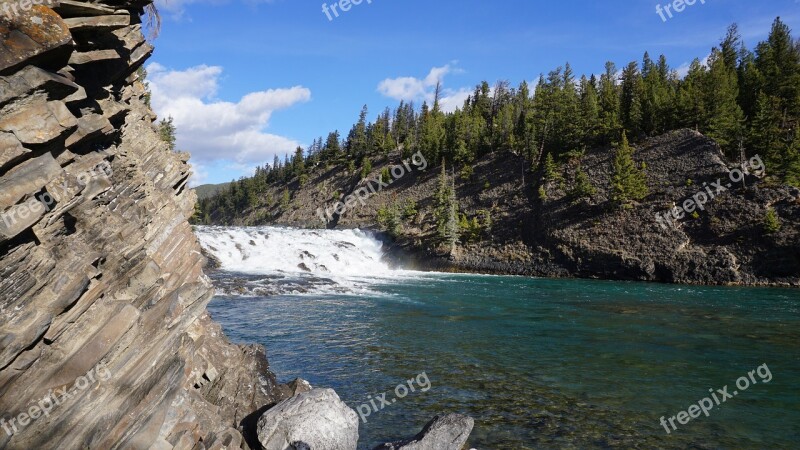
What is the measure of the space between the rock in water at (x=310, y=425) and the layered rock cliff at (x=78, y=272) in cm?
69

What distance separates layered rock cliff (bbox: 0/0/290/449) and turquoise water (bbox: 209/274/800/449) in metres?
5.36

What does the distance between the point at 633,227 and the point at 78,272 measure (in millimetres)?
62804

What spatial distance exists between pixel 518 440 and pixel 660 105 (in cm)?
7745

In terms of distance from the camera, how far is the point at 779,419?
40.1 ft

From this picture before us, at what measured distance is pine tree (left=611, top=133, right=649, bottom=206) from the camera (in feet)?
199

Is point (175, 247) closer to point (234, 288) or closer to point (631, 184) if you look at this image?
point (234, 288)

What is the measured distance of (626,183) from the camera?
201 ft

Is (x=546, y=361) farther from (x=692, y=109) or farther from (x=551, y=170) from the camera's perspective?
(x=692, y=109)

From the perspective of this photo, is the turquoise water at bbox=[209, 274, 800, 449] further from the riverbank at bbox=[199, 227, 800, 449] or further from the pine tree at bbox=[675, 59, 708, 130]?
the pine tree at bbox=[675, 59, 708, 130]

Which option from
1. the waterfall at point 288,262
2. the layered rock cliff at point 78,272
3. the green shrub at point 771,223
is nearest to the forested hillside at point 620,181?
the green shrub at point 771,223

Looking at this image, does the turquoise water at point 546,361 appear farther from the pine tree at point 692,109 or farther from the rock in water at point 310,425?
the pine tree at point 692,109

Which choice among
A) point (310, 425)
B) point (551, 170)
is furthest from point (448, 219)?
point (310, 425)

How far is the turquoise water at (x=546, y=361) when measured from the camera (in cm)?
1153

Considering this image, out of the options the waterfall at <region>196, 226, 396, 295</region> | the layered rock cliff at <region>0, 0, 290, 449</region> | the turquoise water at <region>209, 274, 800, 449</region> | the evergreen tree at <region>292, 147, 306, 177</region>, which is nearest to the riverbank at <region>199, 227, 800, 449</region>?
the turquoise water at <region>209, 274, 800, 449</region>
